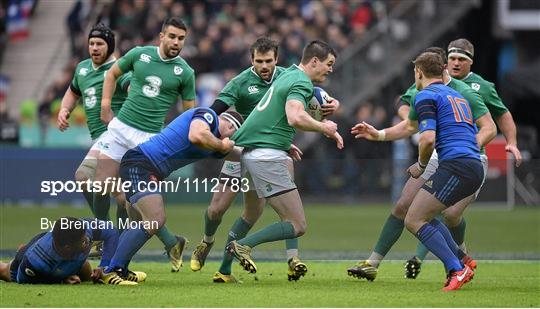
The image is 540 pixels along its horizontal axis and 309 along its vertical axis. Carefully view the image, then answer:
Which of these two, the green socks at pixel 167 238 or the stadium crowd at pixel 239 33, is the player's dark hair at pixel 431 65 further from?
the stadium crowd at pixel 239 33

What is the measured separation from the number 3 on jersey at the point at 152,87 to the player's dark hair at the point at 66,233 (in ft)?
9.15

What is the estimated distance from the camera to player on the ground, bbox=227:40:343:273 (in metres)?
11.9

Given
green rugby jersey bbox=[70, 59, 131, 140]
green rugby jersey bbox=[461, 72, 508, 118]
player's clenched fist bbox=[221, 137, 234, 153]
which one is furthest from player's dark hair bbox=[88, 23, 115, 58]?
green rugby jersey bbox=[461, 72, 508, 118]

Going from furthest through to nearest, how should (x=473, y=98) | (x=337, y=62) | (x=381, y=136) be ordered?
(x=337, y=62), (x=473, y=98), (x=381, y=136)

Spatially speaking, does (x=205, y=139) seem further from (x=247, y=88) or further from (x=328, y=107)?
(x=247, y=88)

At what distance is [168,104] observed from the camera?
46.1 feet

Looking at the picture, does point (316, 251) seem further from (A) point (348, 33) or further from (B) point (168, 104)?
(A) point (348, 33)

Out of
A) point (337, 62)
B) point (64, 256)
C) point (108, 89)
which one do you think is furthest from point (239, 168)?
point (337, 62)

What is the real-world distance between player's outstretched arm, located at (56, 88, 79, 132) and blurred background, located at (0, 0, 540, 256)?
1025cm

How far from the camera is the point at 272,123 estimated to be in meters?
12.1

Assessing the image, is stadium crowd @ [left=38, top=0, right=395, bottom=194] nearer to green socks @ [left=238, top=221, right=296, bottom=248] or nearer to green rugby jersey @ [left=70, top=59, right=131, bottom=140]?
green rugby jersey @ [left=70, top=59, right=131, bottom=140]

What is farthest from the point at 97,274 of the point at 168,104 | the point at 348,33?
the point at 348,33

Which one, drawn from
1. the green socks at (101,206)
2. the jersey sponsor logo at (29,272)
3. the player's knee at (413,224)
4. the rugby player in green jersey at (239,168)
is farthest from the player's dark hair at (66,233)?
the player's knee at (413,224)

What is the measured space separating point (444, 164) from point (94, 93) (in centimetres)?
487
